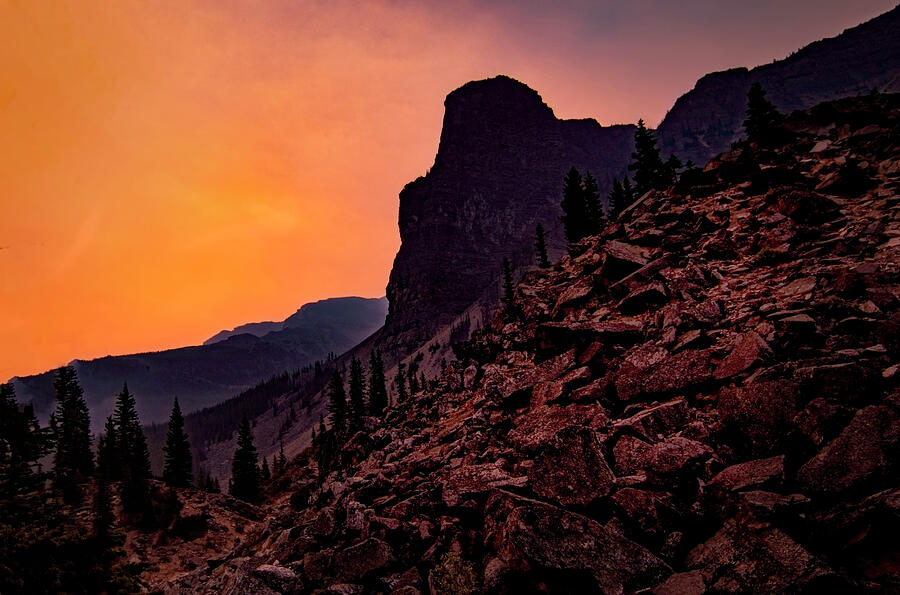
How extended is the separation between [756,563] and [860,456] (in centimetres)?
316

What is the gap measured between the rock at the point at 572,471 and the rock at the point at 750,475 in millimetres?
2540

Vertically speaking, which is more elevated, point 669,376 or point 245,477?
point 669,376

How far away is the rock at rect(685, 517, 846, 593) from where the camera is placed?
22.0 ft

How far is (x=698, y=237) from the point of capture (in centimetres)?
2488

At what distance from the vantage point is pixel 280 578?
12422 mm

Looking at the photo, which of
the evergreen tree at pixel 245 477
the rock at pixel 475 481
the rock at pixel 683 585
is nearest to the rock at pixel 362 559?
the rock at pixel 475 481

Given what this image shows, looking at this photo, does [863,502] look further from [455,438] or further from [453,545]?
[455,438]

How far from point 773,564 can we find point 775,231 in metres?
18.6

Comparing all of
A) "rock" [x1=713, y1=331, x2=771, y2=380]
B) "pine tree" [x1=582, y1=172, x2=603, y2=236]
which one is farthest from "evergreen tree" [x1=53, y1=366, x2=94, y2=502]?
"pine tree" [x1=582, y1=172, x2=603, y2=236]

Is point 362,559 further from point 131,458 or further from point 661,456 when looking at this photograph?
point 131,458

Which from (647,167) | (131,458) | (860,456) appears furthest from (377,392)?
(860,456)

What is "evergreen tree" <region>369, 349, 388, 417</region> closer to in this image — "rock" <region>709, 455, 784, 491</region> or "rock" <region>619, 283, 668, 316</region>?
"rock" <region>619, 283, 668, 316</region>

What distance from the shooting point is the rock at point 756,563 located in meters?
6.70

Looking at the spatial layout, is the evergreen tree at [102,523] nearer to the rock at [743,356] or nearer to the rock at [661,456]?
the rock at [661,456]
